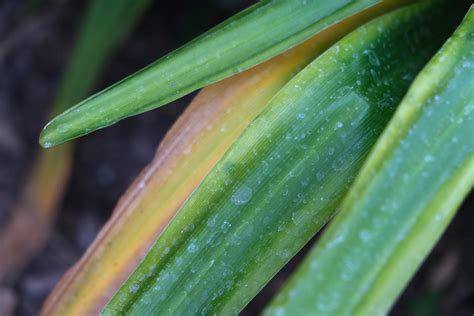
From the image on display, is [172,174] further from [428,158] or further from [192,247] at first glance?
[428,158]

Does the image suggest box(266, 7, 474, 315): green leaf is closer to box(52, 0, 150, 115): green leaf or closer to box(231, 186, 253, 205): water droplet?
box(231, 186, 253, 205): water droplet

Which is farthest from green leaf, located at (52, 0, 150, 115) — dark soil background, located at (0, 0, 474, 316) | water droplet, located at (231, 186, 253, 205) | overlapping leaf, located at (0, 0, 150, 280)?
water droplet, located at (231, 186, 253, 205)

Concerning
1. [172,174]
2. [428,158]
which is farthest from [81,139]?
[428,158]

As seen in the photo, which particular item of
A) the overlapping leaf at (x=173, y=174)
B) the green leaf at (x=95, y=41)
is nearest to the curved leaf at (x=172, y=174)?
the overlapping leaf at (x=173, y=174)

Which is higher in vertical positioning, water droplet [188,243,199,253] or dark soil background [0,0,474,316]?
dark soil background [0,0,474,316]

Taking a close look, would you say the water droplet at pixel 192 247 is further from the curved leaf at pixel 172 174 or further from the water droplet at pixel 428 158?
the water droplet at pixel 428 158

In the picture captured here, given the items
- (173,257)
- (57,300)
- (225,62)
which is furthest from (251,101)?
(57,300)
